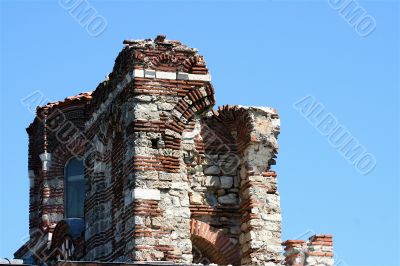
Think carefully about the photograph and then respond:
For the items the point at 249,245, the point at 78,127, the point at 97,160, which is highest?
the point at 78,127

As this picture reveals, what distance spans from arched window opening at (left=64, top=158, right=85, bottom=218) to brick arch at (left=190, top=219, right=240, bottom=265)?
747 cm

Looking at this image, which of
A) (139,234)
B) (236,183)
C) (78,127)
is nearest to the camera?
(139,234)

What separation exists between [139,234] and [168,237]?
54cm

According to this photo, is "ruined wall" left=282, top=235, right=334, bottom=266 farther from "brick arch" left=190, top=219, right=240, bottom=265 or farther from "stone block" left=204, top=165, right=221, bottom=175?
"stone block" left=204, top=165, right=221, bottom=175

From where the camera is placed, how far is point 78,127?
103ft

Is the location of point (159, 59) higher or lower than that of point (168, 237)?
higher

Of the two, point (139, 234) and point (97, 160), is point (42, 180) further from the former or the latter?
point (139, 234)

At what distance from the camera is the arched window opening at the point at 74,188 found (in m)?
31.3

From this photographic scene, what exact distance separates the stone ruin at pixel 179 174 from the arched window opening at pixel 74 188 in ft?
17.0

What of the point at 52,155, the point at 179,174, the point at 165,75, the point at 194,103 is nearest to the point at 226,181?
the point at 179,174

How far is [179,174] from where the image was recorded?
23.9m

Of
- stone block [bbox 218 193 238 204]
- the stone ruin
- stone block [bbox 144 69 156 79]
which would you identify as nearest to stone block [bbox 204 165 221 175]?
the stone ruin

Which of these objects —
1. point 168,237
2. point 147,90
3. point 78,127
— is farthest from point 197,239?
point 78,127

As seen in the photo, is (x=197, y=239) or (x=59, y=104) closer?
(x=197, y=239)
